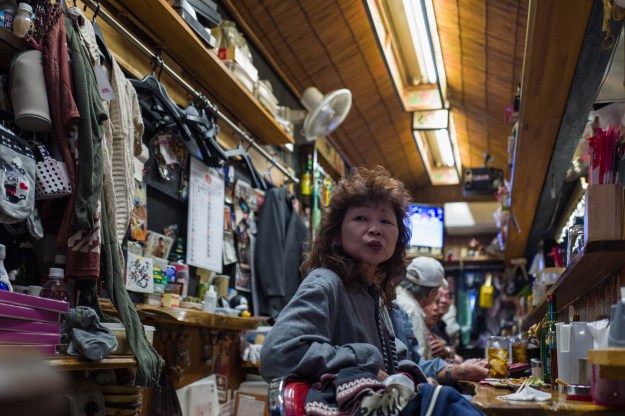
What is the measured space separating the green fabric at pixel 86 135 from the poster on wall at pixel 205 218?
1576 millimetres

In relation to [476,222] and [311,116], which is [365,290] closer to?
[311,116]

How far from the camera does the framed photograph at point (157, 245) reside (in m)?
3.58

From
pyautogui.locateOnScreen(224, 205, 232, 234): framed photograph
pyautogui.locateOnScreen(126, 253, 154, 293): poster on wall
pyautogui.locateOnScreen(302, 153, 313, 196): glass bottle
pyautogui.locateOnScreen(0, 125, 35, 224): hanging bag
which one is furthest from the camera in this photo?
pyautogui.locateOnScreen(302, 153, 313, 196): glass bottle

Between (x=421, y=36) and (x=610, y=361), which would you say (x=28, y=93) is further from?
(x=421, y=36)

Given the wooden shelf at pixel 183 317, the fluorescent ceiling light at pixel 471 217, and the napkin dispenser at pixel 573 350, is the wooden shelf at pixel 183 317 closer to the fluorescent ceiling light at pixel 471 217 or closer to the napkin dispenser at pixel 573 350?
the napkin dispenser at pixel 573 350

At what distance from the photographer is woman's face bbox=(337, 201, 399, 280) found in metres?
2.07

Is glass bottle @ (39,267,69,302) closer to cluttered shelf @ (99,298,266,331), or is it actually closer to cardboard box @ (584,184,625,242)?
cluttered shelf @ (99,298,266,331)

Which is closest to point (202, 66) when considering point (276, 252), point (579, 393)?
point (276, 252)

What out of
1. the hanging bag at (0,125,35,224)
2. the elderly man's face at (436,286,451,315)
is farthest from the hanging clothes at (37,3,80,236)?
the elderly man's face at (436,286,451,315)

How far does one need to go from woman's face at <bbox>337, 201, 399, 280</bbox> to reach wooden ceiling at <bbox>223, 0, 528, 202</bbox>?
304 cm

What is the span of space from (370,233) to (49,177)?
3.78 ft

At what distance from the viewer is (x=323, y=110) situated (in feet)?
18.6

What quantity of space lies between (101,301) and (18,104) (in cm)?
95

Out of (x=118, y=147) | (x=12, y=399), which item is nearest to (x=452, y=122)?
(x=118, y=147)
